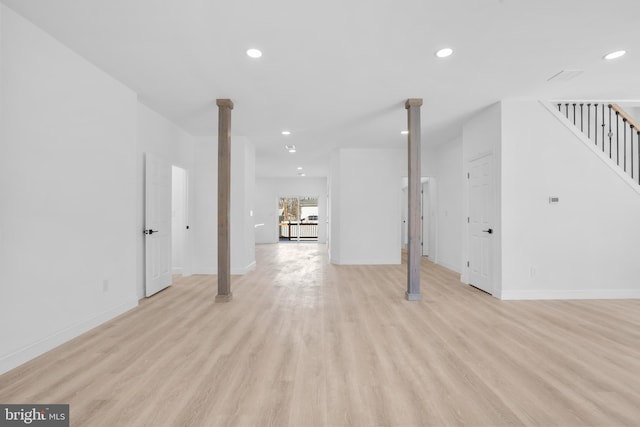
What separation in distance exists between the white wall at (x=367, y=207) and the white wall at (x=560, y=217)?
308 cm

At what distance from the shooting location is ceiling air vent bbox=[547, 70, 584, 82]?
11.1 ft

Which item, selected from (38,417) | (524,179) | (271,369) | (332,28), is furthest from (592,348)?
(38,417)

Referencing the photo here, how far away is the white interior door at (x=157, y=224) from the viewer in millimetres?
4398

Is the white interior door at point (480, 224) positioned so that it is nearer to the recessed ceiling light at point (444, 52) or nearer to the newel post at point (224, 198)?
the recessed ceiling light at point (444, 52)

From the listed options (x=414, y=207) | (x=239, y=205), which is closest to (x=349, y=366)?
(x=414, y=207)

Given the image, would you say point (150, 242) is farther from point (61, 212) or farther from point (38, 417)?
point (38, 417)

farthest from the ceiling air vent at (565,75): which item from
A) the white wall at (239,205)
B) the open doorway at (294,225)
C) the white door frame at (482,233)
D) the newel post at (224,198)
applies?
the open doorway at (294,225)

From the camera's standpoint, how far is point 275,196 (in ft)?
40.9

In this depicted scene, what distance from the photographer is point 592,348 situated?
266 cm

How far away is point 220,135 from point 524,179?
14.5ft

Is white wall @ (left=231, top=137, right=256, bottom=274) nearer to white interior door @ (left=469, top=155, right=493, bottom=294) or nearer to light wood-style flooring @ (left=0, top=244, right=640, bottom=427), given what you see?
light wood-style flooring @ (left=0, top=244, right=640, bottom=427)

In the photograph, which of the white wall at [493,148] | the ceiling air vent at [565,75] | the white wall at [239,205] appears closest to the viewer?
the ceiling air vent at [565,75]

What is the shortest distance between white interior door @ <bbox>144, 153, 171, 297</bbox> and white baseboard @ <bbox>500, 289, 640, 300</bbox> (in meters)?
5.15

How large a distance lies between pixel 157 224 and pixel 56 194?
196 cm
